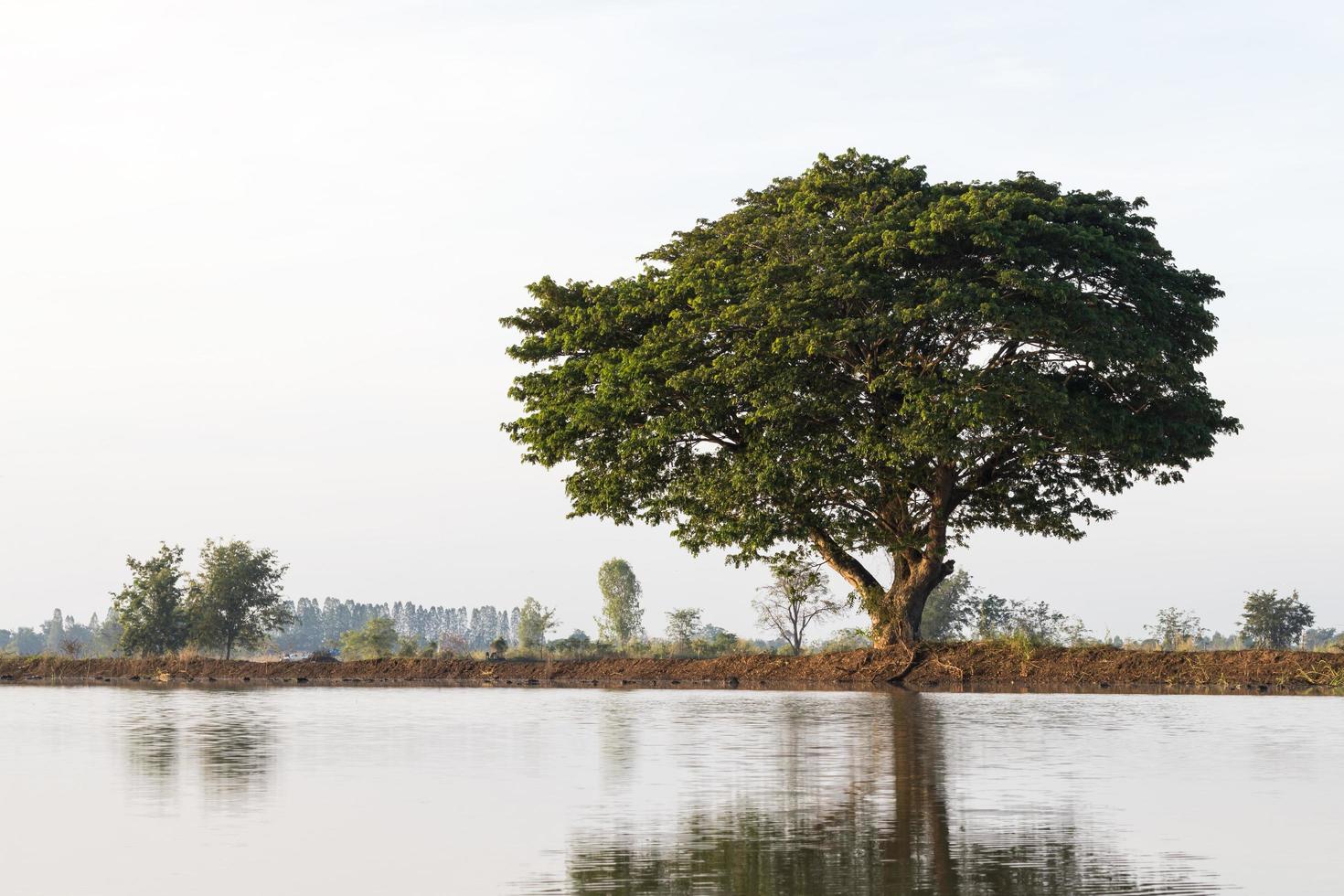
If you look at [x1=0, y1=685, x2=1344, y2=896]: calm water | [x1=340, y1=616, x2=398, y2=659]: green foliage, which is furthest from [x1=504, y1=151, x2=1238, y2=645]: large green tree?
[x1=340, y1=616, x2=398, y2=659]: green foliage

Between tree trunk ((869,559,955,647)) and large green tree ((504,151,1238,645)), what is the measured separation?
72mm

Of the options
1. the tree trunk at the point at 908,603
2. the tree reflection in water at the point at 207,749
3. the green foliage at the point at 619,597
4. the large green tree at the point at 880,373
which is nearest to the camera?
the tree reflection in water at the point at 207,749

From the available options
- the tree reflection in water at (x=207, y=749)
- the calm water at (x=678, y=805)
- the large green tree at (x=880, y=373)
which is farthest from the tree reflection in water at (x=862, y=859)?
the large green tree at (x=880, y=373)

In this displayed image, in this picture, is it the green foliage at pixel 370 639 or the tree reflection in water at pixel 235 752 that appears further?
the green foliage at pixel 370 639

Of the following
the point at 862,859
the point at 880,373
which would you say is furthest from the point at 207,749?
the point at 880,373

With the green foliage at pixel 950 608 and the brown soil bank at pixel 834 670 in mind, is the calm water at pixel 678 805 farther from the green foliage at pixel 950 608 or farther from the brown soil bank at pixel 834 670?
the green foliage at pixel 950 608

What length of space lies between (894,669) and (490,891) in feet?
85.8

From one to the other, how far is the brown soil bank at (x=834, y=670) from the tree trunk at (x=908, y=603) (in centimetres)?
69

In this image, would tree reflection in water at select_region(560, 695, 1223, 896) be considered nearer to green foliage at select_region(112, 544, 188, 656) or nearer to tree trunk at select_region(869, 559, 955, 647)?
tree trunk at select_region(869, 559, 955, 647)

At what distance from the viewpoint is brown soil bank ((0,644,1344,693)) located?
97.3ft

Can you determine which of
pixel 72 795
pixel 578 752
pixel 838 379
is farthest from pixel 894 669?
pixel 72 795

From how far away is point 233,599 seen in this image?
50.3 metres

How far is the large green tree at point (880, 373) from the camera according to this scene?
29.2m

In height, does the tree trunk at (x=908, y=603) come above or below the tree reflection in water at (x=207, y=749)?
above
